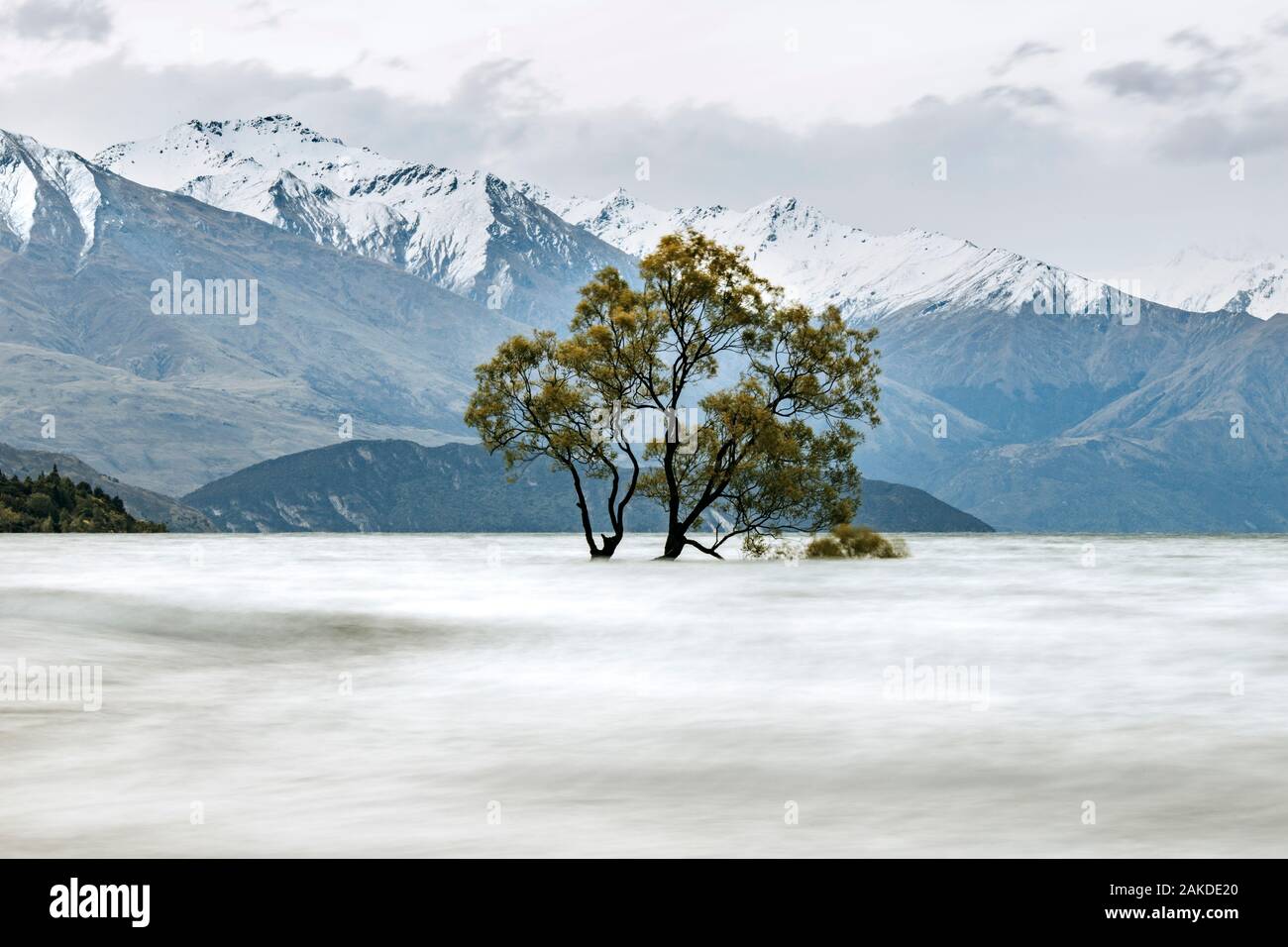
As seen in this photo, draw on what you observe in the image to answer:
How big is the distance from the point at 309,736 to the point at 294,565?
6822 cm

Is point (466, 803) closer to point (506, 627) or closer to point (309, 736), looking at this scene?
point (309, 736)

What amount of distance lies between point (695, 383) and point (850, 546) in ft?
64.0

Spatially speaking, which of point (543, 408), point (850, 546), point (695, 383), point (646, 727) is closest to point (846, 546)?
point (850, 546)

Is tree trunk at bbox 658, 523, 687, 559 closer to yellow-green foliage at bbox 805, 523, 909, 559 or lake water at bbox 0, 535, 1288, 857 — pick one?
yellow-green foliage at bbox 805, 523, 909, 559

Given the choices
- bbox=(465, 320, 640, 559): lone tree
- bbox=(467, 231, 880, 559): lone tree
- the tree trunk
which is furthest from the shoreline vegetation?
bbox=(465, 320, 640, 559): lone tree

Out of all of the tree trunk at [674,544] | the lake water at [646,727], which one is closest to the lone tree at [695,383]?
the tree trunk at [674,544]

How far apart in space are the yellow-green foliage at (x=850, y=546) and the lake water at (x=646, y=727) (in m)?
34.0

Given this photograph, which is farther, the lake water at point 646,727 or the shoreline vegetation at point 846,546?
the shoreline vegetation at point 846,546

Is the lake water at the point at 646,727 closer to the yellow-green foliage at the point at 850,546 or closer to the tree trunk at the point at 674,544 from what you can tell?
the tree trunk at the point at 674,544

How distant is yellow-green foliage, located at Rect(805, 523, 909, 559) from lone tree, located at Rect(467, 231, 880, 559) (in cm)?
1277

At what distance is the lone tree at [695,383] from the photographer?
78125 millimetres

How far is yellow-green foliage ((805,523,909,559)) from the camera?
93250mm

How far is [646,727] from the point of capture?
1026 inches

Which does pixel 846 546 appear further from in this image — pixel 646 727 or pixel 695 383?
pixel 646 727
